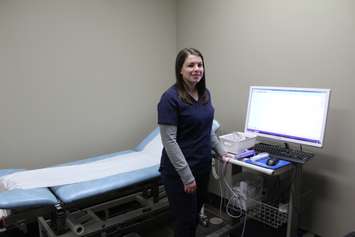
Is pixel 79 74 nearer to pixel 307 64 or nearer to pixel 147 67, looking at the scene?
pixel 147 67

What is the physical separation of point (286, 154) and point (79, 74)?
1.85 meters

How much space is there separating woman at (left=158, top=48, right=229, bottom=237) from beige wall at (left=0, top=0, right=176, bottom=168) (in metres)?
1.28

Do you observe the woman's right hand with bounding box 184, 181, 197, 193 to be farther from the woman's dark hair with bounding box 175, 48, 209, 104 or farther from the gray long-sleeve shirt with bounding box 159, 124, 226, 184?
the woman's dark hair with bounding box 175, 48, 209, 104

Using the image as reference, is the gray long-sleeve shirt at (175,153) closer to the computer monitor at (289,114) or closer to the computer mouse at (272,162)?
the computer mouse at (272,162)

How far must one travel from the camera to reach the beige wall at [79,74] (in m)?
2.35

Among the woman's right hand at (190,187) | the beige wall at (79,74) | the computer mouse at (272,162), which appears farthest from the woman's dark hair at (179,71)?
the beige wall at (79,74)

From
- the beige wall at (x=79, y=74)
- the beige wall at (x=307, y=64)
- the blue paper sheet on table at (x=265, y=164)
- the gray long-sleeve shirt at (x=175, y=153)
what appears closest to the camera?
the gray long-sleeve shirt at (x=175, y=153)

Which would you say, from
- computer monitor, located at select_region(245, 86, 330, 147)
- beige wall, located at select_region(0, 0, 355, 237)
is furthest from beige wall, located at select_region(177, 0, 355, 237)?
computer monitor, located at select_region(245, 86, 330, 147)

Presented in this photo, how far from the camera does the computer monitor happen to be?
188 cm

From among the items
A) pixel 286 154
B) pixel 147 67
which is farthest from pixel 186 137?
pixel 147 67

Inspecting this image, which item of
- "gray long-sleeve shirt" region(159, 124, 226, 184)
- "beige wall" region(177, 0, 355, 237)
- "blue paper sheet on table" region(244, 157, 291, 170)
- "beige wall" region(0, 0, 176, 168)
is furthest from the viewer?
"beige wall" region(0, 0, 176, 168)

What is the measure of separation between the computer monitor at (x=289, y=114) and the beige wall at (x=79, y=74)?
1.28m

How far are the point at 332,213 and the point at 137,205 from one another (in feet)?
5.17

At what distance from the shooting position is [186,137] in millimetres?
1681
